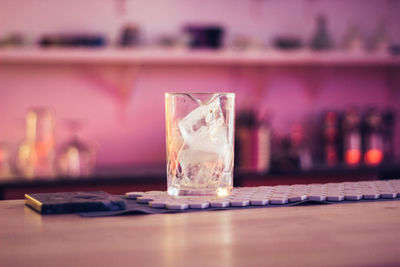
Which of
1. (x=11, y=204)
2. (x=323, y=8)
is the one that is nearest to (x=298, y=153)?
(x=323, y=8)

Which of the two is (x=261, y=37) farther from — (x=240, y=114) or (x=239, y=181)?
(x=239, y=181)

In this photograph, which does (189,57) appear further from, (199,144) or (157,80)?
(199,144)

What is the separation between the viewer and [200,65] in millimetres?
3896

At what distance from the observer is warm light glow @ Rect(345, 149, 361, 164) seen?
382 cm

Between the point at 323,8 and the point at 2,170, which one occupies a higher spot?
the point at 323,8

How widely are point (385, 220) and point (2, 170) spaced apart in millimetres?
2791

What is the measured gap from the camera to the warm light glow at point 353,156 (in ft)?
12.5

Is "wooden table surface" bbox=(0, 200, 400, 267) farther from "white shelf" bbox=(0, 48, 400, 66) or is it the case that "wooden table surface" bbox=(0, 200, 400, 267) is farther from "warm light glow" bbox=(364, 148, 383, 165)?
"warm light glow" bbox=(364, 148, 383, 165)

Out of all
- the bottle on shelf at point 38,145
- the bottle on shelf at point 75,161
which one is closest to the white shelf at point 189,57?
the bottle on shelf at point 38,145

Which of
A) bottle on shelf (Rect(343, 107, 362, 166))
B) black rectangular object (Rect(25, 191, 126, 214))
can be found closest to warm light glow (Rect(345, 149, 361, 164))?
bottle on shelf (Rect(343, 107, 362, 166))

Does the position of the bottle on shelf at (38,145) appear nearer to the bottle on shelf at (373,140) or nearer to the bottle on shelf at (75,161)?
the bottle on shelf at (75,161)

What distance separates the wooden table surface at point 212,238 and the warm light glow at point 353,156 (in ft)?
9.55

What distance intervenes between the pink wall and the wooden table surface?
2.72 metres

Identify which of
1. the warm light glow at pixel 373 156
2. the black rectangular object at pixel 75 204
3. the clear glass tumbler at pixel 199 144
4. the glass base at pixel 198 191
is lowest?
the warm light glow at pixel 373 156
